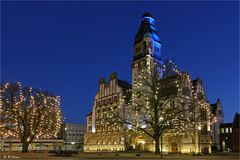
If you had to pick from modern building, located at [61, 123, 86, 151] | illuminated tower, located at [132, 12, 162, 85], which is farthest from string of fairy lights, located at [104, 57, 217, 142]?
modern building, located at [61, 123, 86, 151]

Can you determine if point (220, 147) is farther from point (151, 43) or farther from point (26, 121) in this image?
point (26, 121)

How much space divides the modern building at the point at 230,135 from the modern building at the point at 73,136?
192 ft

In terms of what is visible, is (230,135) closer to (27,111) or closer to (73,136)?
(27,111)

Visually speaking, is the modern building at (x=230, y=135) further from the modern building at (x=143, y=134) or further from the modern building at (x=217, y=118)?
the modern building at (x=143, y=134)

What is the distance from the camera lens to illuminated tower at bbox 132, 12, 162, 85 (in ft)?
289

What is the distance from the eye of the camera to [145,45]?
89.1 metres

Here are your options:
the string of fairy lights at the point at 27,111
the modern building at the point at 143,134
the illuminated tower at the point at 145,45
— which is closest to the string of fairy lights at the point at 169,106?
the modern building at the point at 143,134

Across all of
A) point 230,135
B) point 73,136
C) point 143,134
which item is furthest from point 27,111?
point 73,136

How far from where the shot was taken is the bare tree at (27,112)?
189 ft

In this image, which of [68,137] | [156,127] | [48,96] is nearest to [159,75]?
[156,127]

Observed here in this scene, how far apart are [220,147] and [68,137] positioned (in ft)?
216

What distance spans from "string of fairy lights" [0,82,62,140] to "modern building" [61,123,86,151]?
214 feet

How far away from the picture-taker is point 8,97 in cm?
5762

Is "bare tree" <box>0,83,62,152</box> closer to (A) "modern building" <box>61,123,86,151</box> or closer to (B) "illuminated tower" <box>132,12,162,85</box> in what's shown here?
(B) "illuminated tower" <box>132,12,162,85</box>
